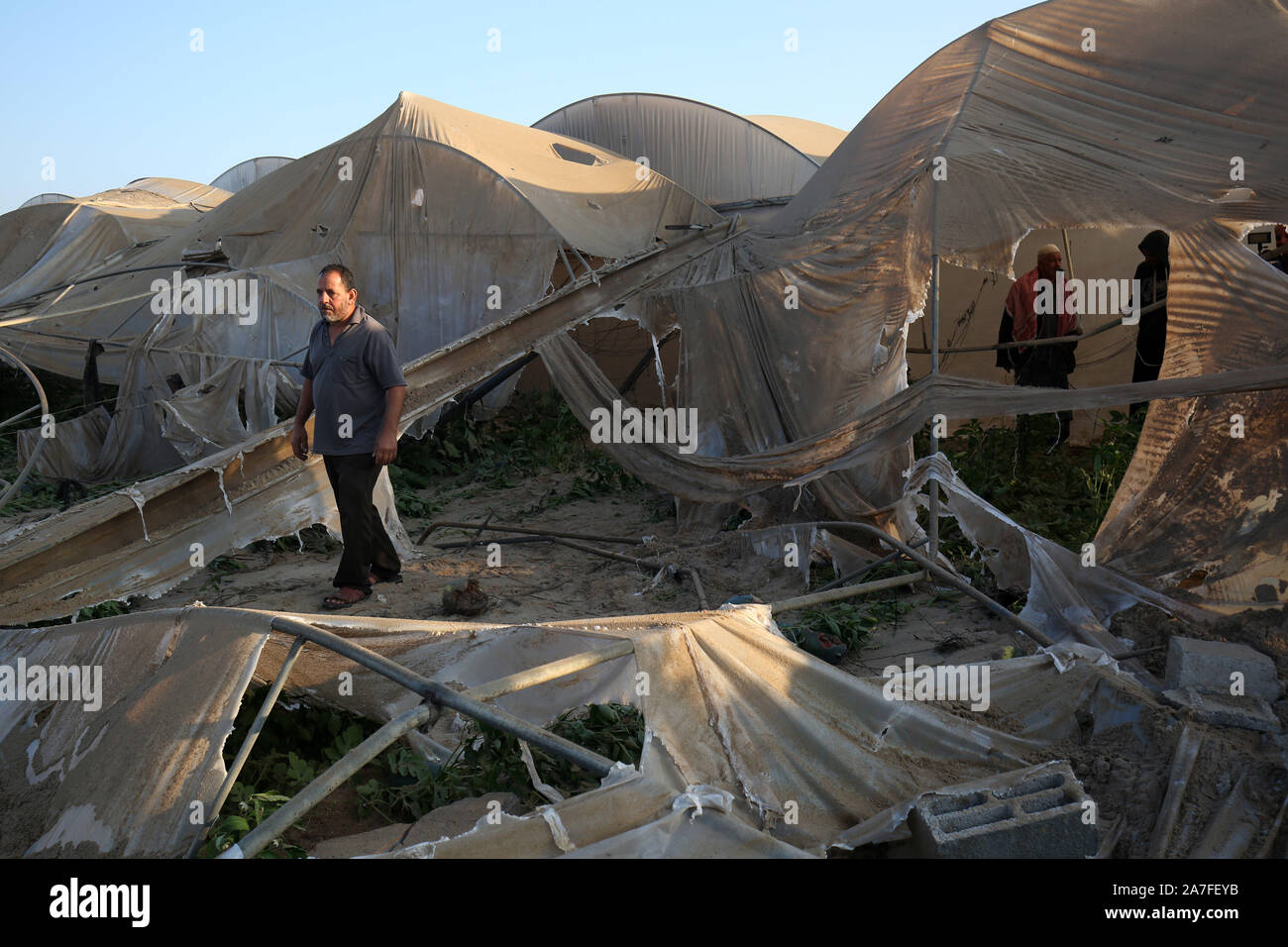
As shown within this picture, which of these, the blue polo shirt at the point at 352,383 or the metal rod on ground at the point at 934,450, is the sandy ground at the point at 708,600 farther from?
the blue polo shirt at the point at 352,383

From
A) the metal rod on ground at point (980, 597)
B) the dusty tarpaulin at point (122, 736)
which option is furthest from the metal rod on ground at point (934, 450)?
the dusty tarpaulin at point (122, 736)

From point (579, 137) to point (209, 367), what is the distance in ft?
30.2

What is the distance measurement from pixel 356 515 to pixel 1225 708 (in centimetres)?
440

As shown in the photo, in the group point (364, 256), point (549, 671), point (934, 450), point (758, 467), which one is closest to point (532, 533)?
point (758, 467)

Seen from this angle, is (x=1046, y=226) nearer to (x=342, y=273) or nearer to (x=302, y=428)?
(x=342, y=273)

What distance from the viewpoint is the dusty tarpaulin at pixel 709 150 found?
16.1m

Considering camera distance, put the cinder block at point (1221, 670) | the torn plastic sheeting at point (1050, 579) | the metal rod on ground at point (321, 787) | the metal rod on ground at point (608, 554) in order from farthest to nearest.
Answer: the metal rod on ground at point (608, 554), the torn plastic sheeting at point (1050, 579), the cinder block at point (1221, 670), the metal rod on ground at point (321, 787)

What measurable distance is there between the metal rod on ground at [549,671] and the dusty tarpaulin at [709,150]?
13.6 m

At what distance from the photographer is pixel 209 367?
9828 mm

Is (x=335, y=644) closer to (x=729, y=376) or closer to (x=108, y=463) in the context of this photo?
(x=729, y=376)

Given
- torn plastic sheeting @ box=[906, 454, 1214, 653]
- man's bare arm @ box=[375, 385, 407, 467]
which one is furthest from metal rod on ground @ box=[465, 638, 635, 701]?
man's bare arm @ box=[375, 385, 407, 467]

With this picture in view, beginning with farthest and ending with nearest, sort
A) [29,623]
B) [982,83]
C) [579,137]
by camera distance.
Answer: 1. [579,137]
2. [982,83]
3. [29,623]

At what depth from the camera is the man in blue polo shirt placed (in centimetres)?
581
